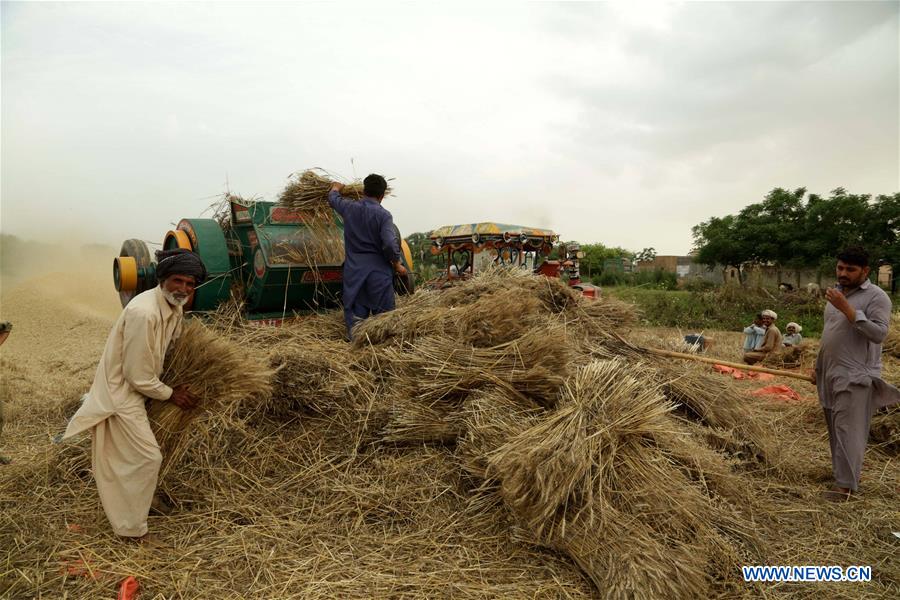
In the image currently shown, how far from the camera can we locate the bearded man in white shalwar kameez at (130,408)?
256 centimetres

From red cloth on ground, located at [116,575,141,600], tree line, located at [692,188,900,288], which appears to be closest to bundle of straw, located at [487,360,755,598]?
red cloth on ground, located at [116,575,141,600]

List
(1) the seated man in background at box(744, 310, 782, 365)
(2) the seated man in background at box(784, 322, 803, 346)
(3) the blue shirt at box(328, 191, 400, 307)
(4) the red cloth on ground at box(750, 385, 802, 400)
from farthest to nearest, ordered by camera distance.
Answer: (2) the seated man in background at box(784, 322, 803, 346)
(1) the seated man in background at box(744, 310, 782, 365)
(4) the red cloth on ground at box(750, 385, 802, 400)
(3) the blue shirt at box(328, 191, 400, 307)

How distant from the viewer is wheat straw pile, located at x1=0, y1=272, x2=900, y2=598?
2.35 metres

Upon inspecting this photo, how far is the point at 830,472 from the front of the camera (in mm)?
3871

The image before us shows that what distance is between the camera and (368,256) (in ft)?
15.2

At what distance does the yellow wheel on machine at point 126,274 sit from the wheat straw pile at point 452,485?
4.72 feet

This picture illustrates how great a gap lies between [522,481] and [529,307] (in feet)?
5.04

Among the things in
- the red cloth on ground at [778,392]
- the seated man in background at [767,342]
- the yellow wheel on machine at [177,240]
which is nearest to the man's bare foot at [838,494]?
the red cloth on ground at [778,392]

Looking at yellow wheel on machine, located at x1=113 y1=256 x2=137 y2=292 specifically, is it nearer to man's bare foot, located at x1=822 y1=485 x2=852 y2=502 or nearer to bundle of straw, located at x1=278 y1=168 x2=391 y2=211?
bundle of straw, located at x1=278 y1=168 x2=391 y2=211

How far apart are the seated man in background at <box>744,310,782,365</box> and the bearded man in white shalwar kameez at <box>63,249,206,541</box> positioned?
7.67 metres

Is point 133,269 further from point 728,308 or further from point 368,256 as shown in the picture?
point 728,308

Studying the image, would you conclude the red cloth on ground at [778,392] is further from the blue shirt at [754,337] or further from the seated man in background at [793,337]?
the seated man in background at [793,337]

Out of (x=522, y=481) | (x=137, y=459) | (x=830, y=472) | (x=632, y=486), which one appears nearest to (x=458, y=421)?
(x=522, y=481)

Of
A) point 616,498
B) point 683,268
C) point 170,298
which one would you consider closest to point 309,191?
point 170,298
